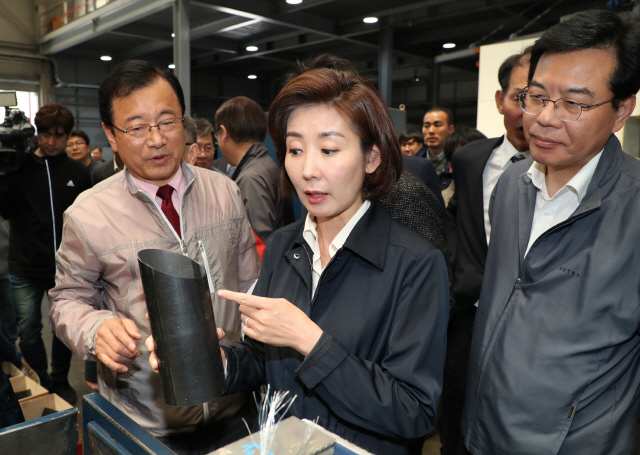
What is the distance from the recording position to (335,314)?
1048mm

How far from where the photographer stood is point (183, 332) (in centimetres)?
76

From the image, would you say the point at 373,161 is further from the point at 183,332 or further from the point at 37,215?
the point at 37,215

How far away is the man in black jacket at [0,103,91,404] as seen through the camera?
114 inches

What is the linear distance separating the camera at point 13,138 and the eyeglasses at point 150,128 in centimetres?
154

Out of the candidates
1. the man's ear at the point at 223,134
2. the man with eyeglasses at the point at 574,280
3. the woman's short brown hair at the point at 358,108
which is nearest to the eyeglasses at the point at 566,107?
the man with eyeglasses at the point at 574,280

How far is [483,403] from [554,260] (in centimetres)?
42

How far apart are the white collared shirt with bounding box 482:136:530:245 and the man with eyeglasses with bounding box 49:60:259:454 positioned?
39.3 inches

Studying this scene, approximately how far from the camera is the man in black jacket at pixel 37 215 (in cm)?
290

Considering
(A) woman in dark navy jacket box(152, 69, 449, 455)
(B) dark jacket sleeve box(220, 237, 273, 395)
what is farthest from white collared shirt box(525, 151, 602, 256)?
(B) dark jacket sleeve box(220, 237, 273, 395)

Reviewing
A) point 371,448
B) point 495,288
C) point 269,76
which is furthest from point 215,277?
point 269,76

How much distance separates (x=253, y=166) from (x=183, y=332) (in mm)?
2076

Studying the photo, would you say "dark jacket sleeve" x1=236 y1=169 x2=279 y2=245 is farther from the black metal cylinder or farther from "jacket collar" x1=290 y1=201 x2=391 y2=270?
the black metal cylinder

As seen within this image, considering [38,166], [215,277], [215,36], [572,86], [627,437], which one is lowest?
[627,437]

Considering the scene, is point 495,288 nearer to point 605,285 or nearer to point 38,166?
point 605,285
